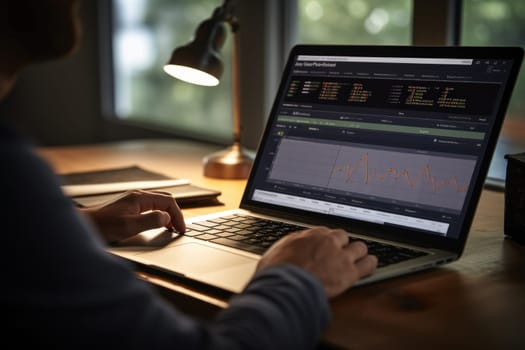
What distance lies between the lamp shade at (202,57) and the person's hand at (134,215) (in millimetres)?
431

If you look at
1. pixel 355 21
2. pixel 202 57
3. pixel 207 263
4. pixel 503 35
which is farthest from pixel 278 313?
pixel 355 21

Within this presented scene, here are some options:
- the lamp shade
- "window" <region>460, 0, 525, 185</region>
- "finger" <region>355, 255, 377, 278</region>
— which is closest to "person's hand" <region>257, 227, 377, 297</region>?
"finger" <region>355, 255, 377, 278</region>

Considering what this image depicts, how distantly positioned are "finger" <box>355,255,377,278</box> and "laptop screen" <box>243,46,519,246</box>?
18 cm

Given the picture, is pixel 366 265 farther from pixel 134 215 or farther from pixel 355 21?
pixel 355 21

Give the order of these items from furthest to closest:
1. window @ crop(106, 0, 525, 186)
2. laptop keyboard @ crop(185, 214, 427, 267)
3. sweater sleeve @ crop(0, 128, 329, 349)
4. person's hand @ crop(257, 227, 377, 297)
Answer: window @ crop(106, 0, 525, 186), laptop keyboard @ crop(185, 214, 427, 267), person's hand @ crop(257, 227, 377, 297), sweater sleeve @ crop(0, 128, 329, 349)

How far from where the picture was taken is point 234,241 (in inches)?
45.1

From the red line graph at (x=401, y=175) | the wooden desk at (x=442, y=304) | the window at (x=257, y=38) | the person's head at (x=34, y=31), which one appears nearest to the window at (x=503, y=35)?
the window at (x=257, y=38)

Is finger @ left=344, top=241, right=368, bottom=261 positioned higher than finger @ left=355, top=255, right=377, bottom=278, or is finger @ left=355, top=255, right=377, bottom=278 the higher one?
finger @ left=344, top=241, right=368, bottom=261

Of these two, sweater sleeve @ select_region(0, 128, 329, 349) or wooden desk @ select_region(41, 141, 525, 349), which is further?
wooden desk @ select_region(41, 141, 525, 349)

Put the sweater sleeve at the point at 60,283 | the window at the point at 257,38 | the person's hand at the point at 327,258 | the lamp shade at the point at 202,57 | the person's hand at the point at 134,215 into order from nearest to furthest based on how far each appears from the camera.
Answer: the sweater sleeve at the point at 60,283 < the person's hand at the point at 327,258 < the person's hand at the point at 134,215 < the lamp shade at the point at 202,57 < the window at the point at 257,38

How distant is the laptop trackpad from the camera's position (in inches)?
37.8

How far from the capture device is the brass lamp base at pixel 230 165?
178cm

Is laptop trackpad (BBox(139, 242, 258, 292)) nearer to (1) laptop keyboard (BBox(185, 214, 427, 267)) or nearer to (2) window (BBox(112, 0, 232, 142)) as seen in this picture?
(1) laptop keyboard (BBox(185, 214, 427, 267))

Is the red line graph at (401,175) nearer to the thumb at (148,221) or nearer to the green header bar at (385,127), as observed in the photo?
the green header bar at (385,127)
